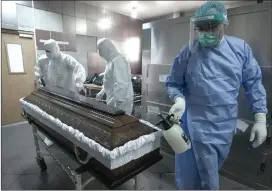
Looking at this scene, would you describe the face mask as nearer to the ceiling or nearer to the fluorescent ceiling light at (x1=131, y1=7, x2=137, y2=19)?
the ceiling

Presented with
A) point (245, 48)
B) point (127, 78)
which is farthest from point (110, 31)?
point (245, 48)

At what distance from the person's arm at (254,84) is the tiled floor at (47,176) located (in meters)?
1.11

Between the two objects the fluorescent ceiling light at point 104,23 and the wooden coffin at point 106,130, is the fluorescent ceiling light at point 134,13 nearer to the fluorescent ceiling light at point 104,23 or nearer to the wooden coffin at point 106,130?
the fluorescent ceiling light at point 104,23

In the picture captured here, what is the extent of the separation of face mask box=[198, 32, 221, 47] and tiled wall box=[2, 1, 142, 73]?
366 centimetres

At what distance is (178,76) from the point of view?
1205mm

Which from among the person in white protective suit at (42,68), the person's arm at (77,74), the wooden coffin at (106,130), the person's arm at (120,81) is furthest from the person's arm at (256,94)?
the person in white protective suit at (42,68)

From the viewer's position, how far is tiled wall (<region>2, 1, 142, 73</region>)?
3299 millimetres

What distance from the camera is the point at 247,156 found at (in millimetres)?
1664

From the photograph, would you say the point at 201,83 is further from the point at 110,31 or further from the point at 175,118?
the point at 110,31

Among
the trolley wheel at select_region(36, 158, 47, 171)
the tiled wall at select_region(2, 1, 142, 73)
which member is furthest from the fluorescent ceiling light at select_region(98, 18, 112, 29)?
the trolley wheel at select_region(36, 158, 47, 171)

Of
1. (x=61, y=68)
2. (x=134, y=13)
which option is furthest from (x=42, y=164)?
(x=134, y=13)

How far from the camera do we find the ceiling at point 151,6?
164 inches

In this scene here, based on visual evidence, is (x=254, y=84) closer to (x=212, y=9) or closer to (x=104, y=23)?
(x=212, y=9)

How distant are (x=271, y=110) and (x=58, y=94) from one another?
1.95 metres
